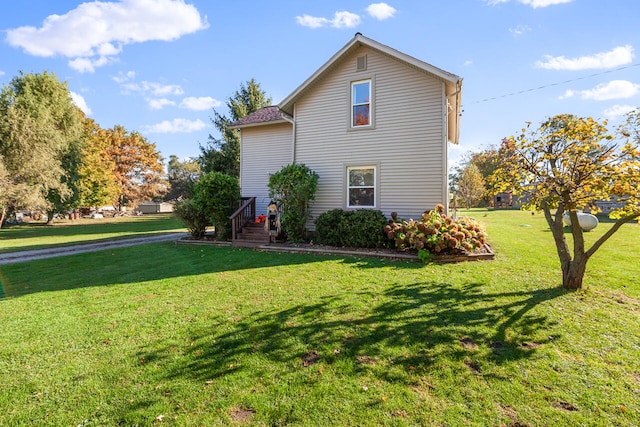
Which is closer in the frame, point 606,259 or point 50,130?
point 606,259

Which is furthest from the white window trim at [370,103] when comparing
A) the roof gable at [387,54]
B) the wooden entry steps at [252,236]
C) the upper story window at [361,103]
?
the wooden entry steps at [252,236]

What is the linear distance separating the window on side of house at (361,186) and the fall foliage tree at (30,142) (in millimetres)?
21266

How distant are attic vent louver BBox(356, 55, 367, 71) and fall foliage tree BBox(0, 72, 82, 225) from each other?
868 inches

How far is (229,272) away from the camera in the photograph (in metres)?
6.98

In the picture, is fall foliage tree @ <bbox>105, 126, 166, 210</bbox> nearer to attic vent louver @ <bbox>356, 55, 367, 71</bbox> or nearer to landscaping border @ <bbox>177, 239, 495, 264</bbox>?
landscaping border @ <bbox>177, 239, 495, 264</bbox>

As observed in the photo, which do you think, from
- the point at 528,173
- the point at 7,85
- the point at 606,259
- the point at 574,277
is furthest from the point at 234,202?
the point at 7,85

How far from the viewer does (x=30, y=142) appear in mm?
19750

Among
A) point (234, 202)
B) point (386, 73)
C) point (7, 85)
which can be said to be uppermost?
point (7, 85)

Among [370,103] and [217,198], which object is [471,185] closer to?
[370,103]

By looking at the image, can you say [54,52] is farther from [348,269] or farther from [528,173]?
[528,173]

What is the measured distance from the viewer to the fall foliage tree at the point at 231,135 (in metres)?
24.8

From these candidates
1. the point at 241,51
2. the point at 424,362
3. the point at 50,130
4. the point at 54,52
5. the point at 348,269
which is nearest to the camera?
the point at 424,362

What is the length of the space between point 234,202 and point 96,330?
852 centimetres

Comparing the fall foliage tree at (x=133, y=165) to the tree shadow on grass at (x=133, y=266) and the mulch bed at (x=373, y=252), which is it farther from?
the mulch bed at (x=373, y=252)
